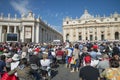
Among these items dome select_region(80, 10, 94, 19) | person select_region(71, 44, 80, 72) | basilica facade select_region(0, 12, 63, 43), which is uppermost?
dome select_region(80, 10, 94, 19)

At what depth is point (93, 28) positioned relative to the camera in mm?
86875

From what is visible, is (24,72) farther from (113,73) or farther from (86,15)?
(86,15)

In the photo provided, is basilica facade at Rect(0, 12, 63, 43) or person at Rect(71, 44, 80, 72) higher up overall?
basilica facade at Rect(0, 12, 63, 43)

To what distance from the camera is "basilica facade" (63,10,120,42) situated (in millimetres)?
83188

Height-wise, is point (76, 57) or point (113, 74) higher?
point (113, 74)

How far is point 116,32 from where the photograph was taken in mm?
82938

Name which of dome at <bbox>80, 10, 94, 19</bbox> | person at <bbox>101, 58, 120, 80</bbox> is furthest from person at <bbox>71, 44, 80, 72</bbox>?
dome at <bbox>80, 10, 94, 19</bbox>

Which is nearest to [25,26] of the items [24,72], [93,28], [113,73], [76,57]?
[93,28]

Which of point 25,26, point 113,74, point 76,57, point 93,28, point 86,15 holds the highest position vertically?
point 86,15

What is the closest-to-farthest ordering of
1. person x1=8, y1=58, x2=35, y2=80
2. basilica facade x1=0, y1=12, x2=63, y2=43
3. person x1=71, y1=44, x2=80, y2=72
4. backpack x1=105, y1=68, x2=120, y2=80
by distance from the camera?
backpack x1=105, y1=68, x2=120, y2=80 → person x1=8, y1=58, x2=35, y2=80 → person x1=71, y1=44, x2=80, y2=72 → basilica facade x1=0, y1=12, x2=63, y2=43

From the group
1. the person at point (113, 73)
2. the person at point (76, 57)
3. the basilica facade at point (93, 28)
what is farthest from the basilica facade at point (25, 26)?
the person at point (113, 73)

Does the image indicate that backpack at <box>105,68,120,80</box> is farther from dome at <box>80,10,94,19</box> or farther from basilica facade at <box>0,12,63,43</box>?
dome at <box>80,10,94,19</box>

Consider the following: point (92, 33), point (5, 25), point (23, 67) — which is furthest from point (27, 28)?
point (23, 67)

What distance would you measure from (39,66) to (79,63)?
3.93 meters
